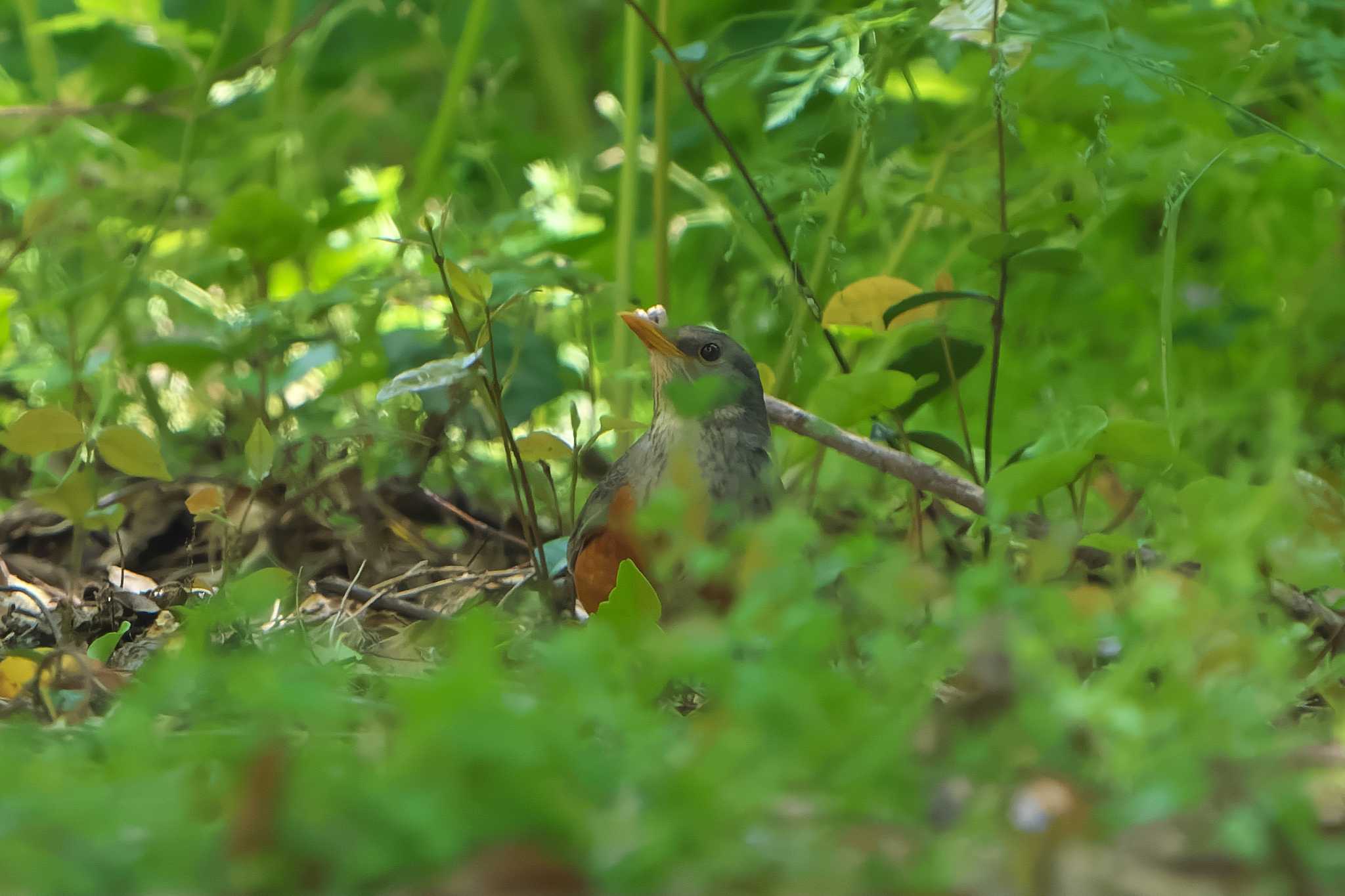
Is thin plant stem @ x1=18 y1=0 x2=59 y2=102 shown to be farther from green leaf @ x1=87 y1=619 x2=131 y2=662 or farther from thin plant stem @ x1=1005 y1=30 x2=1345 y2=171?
thin plant stem @ x1=1005 y1=30 x2=1345 y2=171

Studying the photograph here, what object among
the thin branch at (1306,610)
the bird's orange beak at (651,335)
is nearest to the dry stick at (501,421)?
the bird's orange beak at (651,335)

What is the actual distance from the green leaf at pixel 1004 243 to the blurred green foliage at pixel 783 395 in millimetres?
12

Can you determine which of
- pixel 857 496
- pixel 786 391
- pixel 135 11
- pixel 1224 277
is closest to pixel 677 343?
pixel 786 391

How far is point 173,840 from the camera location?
2.43ft

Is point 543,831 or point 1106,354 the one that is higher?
point 543,831

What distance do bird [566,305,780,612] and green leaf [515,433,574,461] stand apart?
4.2 inches

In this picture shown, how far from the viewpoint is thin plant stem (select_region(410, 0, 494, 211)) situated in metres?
3.05

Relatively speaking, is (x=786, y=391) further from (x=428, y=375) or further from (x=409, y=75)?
(x=409, y=75)

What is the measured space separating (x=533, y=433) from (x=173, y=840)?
1237mm

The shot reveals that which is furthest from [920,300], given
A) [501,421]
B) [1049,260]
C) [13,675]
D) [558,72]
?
[558,72]

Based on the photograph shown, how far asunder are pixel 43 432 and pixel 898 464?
45.7 inches

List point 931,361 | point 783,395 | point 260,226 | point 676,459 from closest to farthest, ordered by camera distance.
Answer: point 676,459
point 931,361
point 783,395
point 260,226

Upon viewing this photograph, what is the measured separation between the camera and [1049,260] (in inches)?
75.6

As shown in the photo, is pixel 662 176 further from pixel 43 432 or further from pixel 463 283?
pixel 43 432
